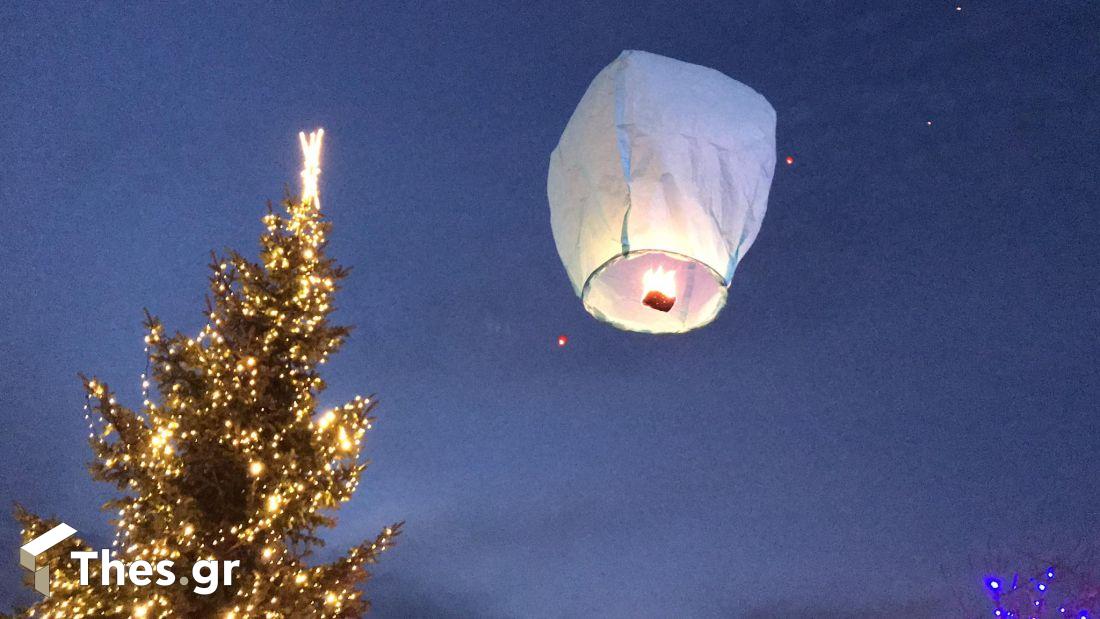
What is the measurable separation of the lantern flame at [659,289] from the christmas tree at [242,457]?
15.6 feet

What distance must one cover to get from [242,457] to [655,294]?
16.6 feet

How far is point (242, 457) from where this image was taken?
6.83 metres

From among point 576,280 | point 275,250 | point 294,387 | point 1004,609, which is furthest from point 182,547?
point 1004,609

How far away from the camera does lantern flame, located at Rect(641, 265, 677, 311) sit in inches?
114

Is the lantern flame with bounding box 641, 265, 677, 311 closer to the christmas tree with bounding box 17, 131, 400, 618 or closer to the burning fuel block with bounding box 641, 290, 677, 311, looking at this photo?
the burning fuel block with bounding box 641, 290, 677, 311

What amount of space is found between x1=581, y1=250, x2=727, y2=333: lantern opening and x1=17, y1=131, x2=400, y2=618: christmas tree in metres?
4.49

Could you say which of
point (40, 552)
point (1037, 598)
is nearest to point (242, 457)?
point (40, 552)

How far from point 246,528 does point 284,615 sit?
0.77 meters

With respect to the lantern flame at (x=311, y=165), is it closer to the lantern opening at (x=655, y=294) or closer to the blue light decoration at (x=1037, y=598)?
the lantern opening at (x=655, y=294)

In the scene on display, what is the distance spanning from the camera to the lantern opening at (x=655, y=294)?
296 centimetres

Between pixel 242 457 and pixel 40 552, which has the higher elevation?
pixel 242 457

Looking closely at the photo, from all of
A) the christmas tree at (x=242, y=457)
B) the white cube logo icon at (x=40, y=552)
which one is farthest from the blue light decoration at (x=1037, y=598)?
the white cube logo icon at (x=40, y=552)

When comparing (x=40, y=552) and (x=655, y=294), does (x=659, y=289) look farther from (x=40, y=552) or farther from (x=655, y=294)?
(x=40, y=552)

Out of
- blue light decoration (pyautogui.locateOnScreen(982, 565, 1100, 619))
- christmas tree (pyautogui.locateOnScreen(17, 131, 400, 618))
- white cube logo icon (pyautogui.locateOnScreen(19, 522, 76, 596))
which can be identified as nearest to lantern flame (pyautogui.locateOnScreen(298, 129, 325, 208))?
christmas tree (pyautogui.locateOnScreen(17, 131, 400, 618))
